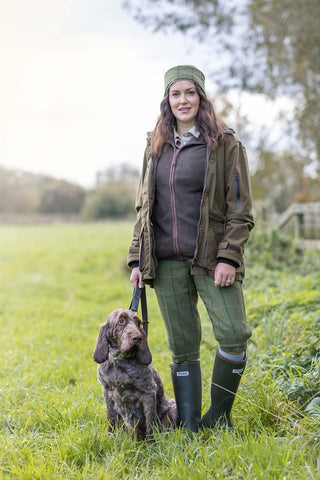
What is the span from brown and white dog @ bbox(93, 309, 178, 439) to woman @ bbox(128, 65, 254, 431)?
299 millimetres

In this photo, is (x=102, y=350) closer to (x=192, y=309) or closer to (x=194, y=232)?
(x=192, y=309)

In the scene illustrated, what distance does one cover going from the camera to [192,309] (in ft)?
12.6

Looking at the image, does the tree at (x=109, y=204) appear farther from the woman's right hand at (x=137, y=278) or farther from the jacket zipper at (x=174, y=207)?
the jacket zipper at (x=174, y=207)

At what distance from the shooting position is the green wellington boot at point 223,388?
3.62m

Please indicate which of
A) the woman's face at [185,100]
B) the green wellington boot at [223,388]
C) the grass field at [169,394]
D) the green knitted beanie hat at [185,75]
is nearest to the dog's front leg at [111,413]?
the grass field at [169,394]

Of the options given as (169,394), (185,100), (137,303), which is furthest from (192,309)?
(185,100)

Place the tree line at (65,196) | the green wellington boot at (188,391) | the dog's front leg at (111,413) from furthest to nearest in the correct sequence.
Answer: the tree line at (65,196)
the green wellington boot at (188,391)
the dog's front leg at (111,413)

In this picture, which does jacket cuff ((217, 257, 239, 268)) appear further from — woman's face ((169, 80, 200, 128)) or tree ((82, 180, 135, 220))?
tree ((82, 180, 135, 220))

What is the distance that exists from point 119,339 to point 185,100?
5.64 ft

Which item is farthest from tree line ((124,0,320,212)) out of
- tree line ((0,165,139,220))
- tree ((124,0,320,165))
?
tree line ((0,165,139,220))

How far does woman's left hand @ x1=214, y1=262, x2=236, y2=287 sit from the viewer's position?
3.48m

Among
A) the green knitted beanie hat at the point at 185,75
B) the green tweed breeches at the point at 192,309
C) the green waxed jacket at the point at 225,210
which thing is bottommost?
the green tweed breeches at the point at 192,309

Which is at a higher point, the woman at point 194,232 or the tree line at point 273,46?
the tree line at point 273,46

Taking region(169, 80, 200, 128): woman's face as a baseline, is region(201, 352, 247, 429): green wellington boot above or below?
below
